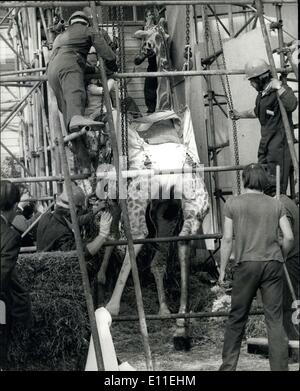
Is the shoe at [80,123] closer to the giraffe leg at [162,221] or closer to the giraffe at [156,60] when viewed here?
the giraffe leg at [162,221]

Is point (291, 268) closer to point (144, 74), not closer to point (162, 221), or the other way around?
point (162, 221)

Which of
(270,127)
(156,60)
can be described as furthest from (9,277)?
(156,60)

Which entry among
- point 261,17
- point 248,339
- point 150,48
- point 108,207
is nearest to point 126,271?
point 108,207

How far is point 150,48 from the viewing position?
11008mm

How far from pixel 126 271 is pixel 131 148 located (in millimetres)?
1445

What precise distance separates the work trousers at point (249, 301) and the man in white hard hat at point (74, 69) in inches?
72.9

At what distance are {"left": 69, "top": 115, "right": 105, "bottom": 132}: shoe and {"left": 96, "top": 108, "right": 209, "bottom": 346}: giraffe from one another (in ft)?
5.94

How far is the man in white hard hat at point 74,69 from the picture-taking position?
6633mm

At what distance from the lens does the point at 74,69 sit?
6805mm

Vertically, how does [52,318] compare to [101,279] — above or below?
below

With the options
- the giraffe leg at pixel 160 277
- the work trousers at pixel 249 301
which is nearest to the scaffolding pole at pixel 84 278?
the work trousers at pixel 249 301

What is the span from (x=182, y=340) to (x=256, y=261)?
211 centimetres

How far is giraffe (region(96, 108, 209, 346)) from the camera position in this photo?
8.05 m

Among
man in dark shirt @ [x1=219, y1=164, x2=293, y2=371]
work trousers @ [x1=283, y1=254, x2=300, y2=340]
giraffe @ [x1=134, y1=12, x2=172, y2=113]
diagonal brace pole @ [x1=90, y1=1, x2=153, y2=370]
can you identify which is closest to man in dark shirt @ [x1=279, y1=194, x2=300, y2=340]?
work trousers @ [x1=283, y1=254, x2=300, y2=340]
